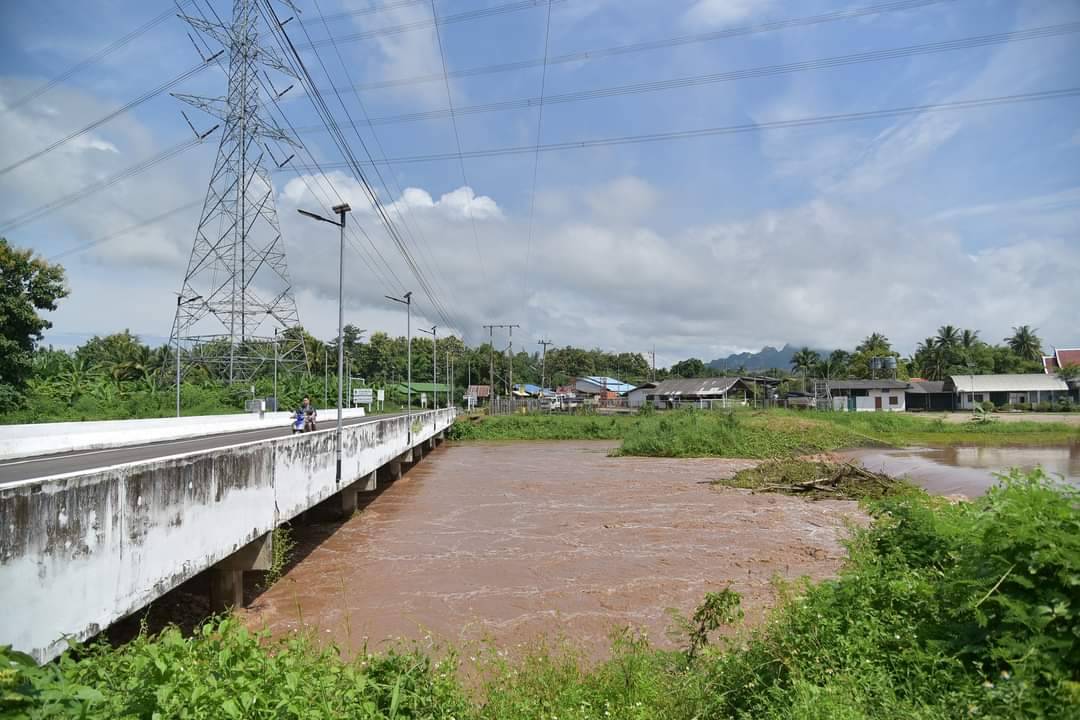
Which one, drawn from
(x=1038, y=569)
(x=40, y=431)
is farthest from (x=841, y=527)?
(x=40, y=431)

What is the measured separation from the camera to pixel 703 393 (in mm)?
62844

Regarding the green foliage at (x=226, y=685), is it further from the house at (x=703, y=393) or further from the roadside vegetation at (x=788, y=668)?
the house at (x=703, y=393)

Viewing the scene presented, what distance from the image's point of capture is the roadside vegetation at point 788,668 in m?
3.83

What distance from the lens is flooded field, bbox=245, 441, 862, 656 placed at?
9531mm

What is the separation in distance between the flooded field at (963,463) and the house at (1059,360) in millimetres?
40706

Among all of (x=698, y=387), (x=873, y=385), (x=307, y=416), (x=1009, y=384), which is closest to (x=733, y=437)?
(x=307, y=416)

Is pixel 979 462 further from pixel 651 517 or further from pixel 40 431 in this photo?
pixel 40 431

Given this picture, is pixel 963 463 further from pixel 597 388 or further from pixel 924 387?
pixel 597 388

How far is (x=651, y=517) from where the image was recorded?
18.1 m

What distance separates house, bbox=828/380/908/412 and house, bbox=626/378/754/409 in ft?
27.0

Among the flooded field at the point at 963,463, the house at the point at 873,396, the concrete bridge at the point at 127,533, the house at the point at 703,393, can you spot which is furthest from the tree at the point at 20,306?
the house at the point at 873,396

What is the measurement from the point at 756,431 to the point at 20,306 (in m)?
36.1

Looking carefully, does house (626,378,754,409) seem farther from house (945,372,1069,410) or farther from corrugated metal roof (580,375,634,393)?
house (945,372,1069,410)

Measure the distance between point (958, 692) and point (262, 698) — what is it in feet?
14.3
